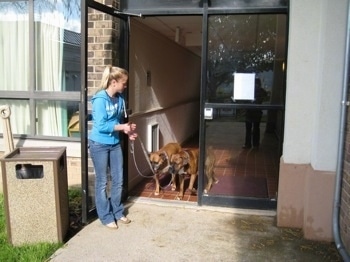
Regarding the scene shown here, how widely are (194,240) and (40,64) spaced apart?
3.15 metres

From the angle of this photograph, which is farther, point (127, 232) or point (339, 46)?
point (127, 232)

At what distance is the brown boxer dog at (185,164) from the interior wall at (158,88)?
82 centimetres

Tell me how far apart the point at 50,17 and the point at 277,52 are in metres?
2.97

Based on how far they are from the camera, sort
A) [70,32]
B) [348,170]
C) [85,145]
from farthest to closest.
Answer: [70,32] < [85,145] < [348,170]

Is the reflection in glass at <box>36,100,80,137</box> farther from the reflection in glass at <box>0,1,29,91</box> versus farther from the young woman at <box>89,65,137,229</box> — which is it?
the young woman at <box>89,65,137,229</box>

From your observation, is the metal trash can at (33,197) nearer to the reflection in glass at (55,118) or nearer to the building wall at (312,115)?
the reflection in glass at (55,118)

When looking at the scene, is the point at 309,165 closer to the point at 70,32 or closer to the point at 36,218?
the point at 36,218

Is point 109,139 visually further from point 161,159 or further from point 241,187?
point 241,187

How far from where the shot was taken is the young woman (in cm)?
400

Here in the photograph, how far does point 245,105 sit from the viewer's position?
471 centimetres

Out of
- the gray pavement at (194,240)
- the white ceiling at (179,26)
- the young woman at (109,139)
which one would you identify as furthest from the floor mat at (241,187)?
the white ceiling at (179,26)

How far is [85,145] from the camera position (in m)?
4.12

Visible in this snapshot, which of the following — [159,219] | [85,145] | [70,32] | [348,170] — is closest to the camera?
[348,170]

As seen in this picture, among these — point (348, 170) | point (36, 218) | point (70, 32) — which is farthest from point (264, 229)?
point (70, 32)
